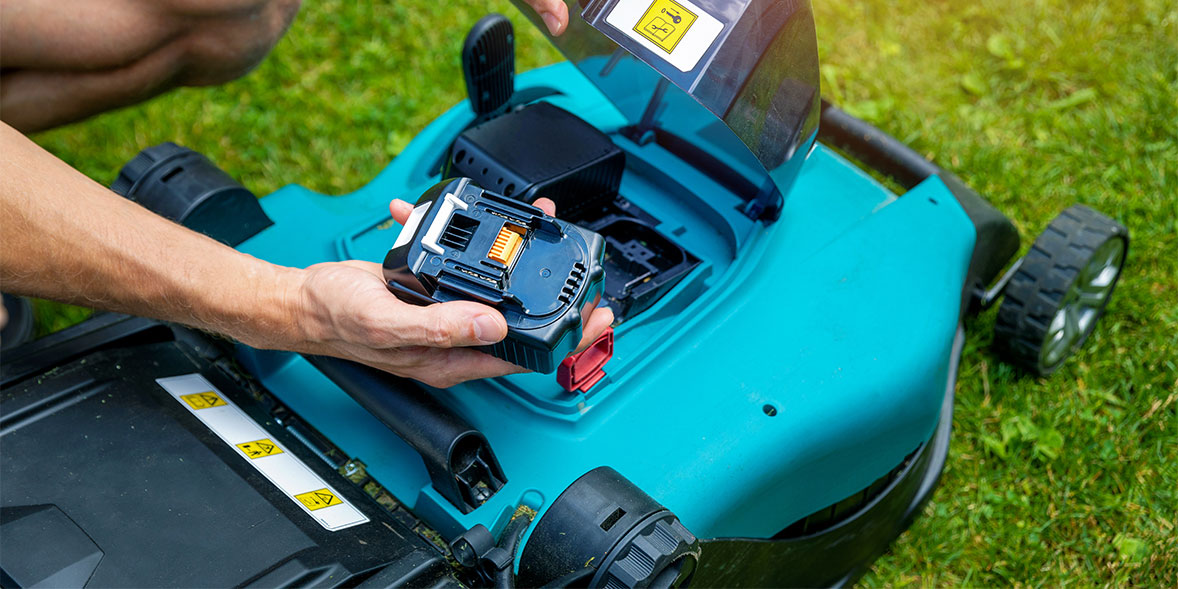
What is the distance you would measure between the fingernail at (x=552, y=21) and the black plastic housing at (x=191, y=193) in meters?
0.46

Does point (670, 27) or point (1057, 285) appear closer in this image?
point (670, 27)

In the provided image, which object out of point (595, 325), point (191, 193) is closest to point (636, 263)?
point (595, 325)

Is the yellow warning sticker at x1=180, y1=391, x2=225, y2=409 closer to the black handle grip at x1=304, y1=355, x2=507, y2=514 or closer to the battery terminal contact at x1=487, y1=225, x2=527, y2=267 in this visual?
the black handle grip at x1=304, y1=355, x2=507, y2=514

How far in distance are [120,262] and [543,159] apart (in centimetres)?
49

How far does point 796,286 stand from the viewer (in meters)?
1.28

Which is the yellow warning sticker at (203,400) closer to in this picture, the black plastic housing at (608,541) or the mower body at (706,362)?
the mower body at (706,362)

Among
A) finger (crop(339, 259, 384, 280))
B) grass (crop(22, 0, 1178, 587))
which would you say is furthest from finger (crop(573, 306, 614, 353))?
grass (crop(22, 0, 1178, 587))

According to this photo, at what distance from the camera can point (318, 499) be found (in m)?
1.03

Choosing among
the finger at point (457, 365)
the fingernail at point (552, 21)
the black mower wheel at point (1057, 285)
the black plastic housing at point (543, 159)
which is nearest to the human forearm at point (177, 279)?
the finger at point (457, 365)

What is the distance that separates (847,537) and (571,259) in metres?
0.59

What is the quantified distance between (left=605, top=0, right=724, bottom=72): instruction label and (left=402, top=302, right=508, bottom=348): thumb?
0.36m

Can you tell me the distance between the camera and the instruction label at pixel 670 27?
42.6 inches

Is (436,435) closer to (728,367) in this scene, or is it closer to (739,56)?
(728,367)

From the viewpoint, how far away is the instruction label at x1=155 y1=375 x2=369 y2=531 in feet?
3.32
